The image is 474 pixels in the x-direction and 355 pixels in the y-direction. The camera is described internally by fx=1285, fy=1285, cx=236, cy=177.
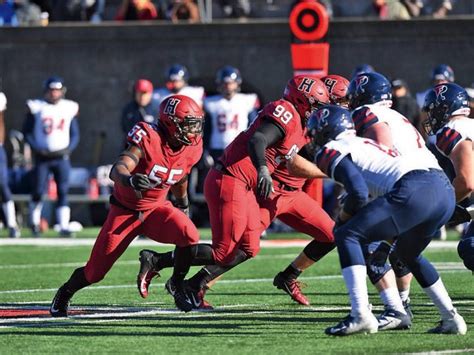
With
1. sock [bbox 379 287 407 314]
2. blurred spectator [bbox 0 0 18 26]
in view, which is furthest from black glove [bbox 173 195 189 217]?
blurred spectator [bbox 0 0 18 26]

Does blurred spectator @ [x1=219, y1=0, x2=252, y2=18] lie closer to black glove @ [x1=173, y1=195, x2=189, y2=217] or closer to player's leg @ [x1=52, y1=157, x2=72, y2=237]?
player's leg @ [x1=52, y1=157, x2=72, y2=237]

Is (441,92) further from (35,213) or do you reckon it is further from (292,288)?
(35,213)

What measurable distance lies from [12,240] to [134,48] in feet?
19.9

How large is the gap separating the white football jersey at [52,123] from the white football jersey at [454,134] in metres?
9.31

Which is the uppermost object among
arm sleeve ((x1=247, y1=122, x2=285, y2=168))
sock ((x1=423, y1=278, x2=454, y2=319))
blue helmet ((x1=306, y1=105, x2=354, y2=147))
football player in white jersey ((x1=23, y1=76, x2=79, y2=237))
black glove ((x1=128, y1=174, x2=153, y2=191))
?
blue helmet ((x1=306, y1=105, x2=354, y2=147))

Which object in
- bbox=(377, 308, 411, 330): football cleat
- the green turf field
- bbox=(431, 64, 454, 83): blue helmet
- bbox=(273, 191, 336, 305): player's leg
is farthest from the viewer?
bbox=(431, 64, 454, 83): blue helmet

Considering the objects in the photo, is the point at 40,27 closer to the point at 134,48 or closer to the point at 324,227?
the point at 134,48

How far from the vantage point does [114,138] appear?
2138cm

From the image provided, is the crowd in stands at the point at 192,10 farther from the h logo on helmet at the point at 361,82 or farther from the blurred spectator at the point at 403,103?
the h logo on helmet at the point at 361,82

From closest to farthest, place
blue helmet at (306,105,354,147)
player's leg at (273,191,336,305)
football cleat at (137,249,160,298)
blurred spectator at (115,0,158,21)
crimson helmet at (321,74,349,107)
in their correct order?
blue helmet at (306,105,354,147), football cleat at (137,249,160,298), crimson helmet at (321,74,349,107), player's leg at (273,191,336,305), blurred spectator at (115,0,158,21)

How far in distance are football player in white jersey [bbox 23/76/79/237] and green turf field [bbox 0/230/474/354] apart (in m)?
4.12

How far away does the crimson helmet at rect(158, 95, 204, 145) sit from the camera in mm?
8539

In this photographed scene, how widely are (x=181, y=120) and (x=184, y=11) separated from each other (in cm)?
1262

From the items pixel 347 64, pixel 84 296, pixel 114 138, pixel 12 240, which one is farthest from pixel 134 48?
pixel 84 296
